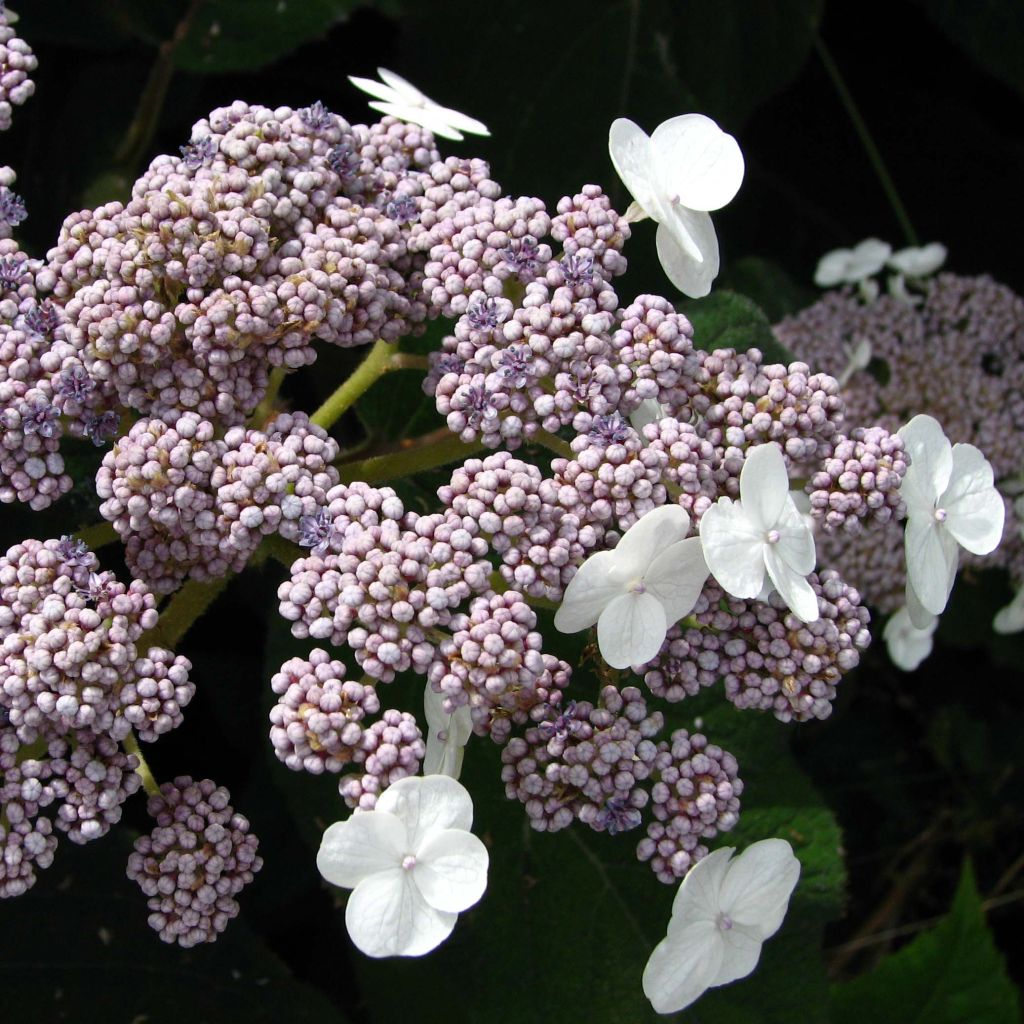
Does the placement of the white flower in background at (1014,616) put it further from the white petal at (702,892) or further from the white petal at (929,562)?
the white petal at (702,892)

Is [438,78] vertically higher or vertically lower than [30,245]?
higher

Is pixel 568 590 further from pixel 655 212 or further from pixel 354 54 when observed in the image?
pixel 354 54

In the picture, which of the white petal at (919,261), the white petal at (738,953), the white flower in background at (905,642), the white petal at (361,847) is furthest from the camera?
the white petal at (919,261)

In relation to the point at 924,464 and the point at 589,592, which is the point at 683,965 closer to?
the point at 589,592

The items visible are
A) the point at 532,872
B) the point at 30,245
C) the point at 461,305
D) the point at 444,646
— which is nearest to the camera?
the point at 444,646

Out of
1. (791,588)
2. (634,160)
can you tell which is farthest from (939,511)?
(634,160)

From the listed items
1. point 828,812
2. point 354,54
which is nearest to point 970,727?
point 828,812

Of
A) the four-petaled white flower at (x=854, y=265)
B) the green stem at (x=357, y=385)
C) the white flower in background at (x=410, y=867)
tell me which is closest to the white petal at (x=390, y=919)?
the white flower in background at (x=410, y=867)
